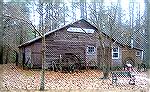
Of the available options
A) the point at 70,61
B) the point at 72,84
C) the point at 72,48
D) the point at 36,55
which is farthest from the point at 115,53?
the point at 72,84

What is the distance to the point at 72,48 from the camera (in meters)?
15.3

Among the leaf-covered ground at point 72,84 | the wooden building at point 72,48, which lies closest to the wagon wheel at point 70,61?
the wooden building at point 72,48

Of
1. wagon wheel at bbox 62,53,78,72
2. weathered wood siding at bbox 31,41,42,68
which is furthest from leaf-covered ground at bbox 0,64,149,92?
weathered wood siding at bbox 31,41,42,68

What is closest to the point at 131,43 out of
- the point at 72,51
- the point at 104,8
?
the point at 72,51

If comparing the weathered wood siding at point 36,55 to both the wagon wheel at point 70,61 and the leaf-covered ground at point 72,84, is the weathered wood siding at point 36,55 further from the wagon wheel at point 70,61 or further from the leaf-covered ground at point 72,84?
Result: the leaf-covered ground at point 72,84

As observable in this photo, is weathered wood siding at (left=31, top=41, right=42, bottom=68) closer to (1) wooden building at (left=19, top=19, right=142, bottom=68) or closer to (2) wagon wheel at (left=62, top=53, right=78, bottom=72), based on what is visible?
(1) wooden building at (left=19, top=19, right=142, bottom=68)

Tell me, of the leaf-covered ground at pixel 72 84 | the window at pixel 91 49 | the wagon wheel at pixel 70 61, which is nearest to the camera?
the leaf-covered ground at pixel 72 84

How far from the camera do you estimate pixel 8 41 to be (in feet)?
47.2

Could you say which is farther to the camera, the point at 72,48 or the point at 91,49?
the point at 91,49

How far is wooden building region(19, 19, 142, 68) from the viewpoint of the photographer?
14789 millimetres

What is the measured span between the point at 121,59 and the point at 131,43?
1.42m

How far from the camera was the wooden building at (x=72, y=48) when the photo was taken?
14789 mm

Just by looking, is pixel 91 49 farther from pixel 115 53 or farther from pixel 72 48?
pixel 115 53

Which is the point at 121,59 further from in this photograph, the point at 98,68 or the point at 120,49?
the point at 98,68
